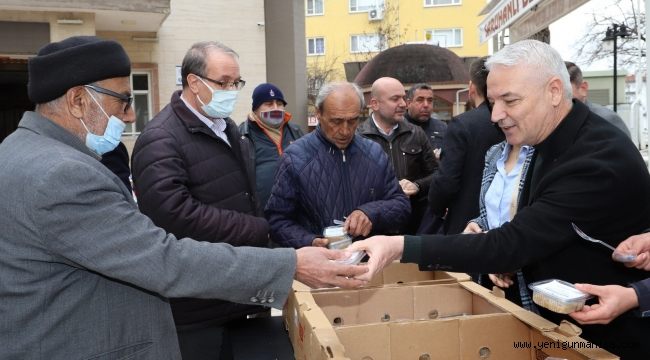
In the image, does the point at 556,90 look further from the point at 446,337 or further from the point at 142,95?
the point at 142,95

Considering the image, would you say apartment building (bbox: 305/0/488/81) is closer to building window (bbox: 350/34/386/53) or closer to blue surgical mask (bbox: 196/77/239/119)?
building window (bbox: 350/34/386/53)

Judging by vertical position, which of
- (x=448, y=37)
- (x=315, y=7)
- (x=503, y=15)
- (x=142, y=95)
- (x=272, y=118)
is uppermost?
(x=315, y=7)

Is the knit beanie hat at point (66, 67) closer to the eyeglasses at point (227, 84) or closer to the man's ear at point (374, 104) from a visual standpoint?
the eyeglasses at point (227, 84)

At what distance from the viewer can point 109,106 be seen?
1963 mm

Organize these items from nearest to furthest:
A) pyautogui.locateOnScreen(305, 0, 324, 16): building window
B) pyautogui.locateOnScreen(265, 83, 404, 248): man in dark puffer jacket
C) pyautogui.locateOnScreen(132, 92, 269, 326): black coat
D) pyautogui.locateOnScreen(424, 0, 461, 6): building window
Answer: pyautogui.locateOnScreen(132, 92, 269, 326): black coat → pyautogui.locateOnScreen(265, 83, 404, 248): man in dark puffer jacket → pyautogui.locateOnScreen(424, 0, 461, 6): building window → pyautogui.locateOnScreen(305, 0, 324, 16): building window

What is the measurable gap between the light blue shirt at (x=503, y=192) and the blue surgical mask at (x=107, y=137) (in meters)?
1.58

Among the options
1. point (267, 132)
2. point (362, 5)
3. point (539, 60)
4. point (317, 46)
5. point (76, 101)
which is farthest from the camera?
point (317, 46)

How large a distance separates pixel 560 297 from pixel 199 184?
1743 millimetres

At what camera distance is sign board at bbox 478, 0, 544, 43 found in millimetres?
5588

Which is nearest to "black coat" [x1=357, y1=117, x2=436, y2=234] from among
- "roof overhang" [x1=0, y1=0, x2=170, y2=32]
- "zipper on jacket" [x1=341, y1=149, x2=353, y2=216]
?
"zipper on jacket" [x1=341, y1=149, x2=353, y2=216]

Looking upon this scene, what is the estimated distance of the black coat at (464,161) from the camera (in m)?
3.65

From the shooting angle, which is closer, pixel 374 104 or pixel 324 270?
pixel 324 270

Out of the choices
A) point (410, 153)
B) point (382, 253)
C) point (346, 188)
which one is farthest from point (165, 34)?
point (382, 253)

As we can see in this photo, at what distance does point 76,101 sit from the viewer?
188 centimetres
